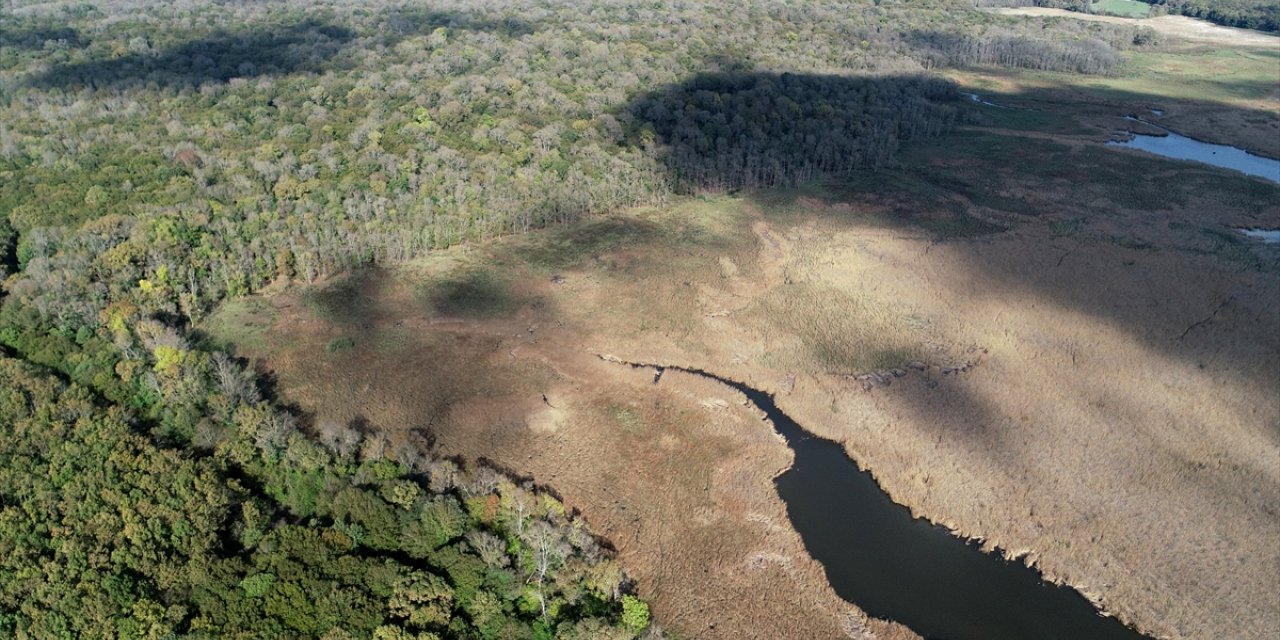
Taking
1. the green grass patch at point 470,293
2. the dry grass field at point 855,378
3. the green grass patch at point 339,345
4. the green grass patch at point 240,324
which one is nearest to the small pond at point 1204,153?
the dry grass field at point 855,378

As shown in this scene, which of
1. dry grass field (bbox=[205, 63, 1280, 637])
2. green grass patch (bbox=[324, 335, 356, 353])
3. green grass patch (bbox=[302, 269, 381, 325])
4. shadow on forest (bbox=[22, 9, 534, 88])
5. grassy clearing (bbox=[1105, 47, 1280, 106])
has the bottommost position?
grassy clearing (bbox=[1105, 47, 1280, 106])

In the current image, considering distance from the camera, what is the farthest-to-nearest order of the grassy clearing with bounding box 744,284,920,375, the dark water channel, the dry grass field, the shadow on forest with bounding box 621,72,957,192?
the shadow on forest with bounding box 621,72,957,192
the grassy clearing with bounding box 744,284,920,375
the dry grass field
the dark water channel

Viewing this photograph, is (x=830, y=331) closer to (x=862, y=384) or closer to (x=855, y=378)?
(x=855, y=378)

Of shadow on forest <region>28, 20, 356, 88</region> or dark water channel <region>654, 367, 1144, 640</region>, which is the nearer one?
dark water channel <region>654, 367, 1144, 640</region>

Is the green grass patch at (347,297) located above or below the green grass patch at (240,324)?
below

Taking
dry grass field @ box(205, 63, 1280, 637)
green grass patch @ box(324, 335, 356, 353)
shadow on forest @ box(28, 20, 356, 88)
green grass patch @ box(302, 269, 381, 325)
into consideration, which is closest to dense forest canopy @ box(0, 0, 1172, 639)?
shadow on forest @ box(28, 20, 356, 88)

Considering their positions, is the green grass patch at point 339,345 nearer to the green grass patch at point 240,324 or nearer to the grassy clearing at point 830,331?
the green grass patch at point 240,324

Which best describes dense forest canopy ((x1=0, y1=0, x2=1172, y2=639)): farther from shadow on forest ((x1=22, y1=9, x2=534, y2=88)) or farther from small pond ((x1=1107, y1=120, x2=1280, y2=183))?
small pond ((x1=1107, y1=120, x2=1280, y2=183))
